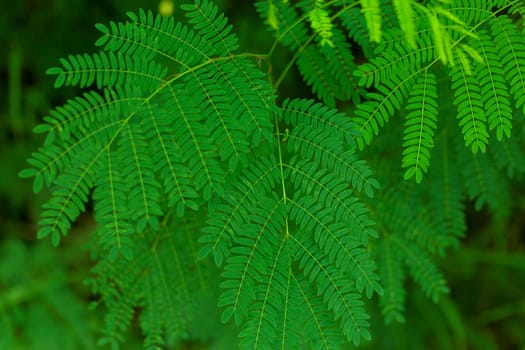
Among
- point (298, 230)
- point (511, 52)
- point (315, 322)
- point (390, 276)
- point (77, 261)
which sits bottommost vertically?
point (315, 322)

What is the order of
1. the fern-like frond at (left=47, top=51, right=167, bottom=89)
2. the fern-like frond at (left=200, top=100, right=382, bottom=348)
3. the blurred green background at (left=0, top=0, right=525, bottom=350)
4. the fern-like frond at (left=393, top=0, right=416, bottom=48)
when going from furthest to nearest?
the blurred green background at (left=0, top=0, right=525, bottom=350)
the fern-like frond at (left=47, top=51, right=167, bottom=89)
the fern-like frond at (left=200, top=100, right=382, bottom=348)
the fern-like frond at (left=393, top=0, right=416, bottom=48)

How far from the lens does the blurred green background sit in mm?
3254

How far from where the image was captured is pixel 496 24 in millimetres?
1570

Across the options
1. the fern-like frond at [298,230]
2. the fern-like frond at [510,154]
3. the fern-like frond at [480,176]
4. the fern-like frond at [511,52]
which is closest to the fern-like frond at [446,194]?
the fern-like frond at [480,176]

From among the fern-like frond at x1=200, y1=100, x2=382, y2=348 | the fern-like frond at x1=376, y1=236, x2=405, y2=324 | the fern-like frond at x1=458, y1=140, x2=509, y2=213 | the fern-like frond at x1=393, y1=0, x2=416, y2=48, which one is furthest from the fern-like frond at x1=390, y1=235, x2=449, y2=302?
the fern-like frond at x1=393, y1=0, x2=416, y2=48

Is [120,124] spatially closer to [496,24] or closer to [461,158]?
[496,24]

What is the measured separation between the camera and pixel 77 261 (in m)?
3.76

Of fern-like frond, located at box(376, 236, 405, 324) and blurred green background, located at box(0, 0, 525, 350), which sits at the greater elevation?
blurred green background, located at box(0, 0, 525, 350)

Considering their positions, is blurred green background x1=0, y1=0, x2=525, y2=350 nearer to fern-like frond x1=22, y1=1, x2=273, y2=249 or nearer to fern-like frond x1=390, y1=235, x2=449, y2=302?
fern-like frond x1=390, y1=235, x2=449, y2=302

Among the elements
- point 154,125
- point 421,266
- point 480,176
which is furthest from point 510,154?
point 154,125

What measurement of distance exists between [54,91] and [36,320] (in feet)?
4.82

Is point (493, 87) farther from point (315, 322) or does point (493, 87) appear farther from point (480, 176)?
point (315, 322)

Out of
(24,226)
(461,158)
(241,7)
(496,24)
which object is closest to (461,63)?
(496,24)

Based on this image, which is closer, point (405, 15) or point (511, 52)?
point (405, 15)
